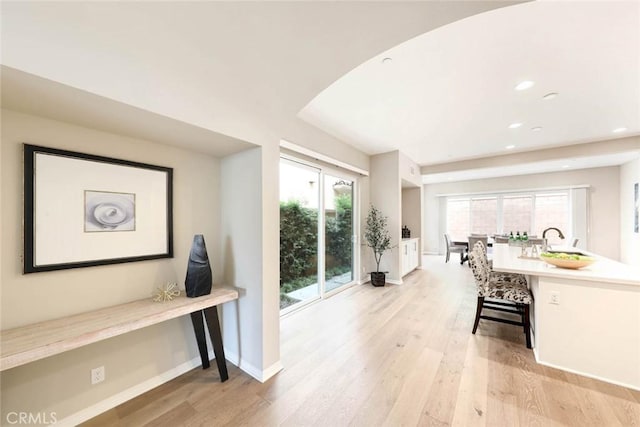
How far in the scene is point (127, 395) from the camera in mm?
1840

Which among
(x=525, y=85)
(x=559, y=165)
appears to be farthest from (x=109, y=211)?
(x=559, y=165)

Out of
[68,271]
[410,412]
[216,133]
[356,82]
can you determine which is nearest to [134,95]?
[216,133]

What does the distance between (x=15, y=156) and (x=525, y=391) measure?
12.9 ft

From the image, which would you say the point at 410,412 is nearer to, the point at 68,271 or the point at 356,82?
the point at 68,271

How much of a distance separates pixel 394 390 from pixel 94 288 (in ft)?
7.91

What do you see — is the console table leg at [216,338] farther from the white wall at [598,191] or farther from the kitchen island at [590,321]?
the white wall at [598,191]

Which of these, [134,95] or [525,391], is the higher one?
[134,95]

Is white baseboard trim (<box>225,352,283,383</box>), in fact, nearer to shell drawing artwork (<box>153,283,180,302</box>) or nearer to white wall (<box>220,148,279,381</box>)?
white wall (<box>220,148,279,381</box>)

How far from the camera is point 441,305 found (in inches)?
146

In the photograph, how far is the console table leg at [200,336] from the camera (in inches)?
84.2

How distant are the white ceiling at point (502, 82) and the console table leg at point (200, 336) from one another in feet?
8.16

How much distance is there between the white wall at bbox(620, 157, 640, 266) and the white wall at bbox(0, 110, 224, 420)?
8639mm

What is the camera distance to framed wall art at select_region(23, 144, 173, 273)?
1.53 m

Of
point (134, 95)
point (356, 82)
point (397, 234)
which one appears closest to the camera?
point (134, 95)
